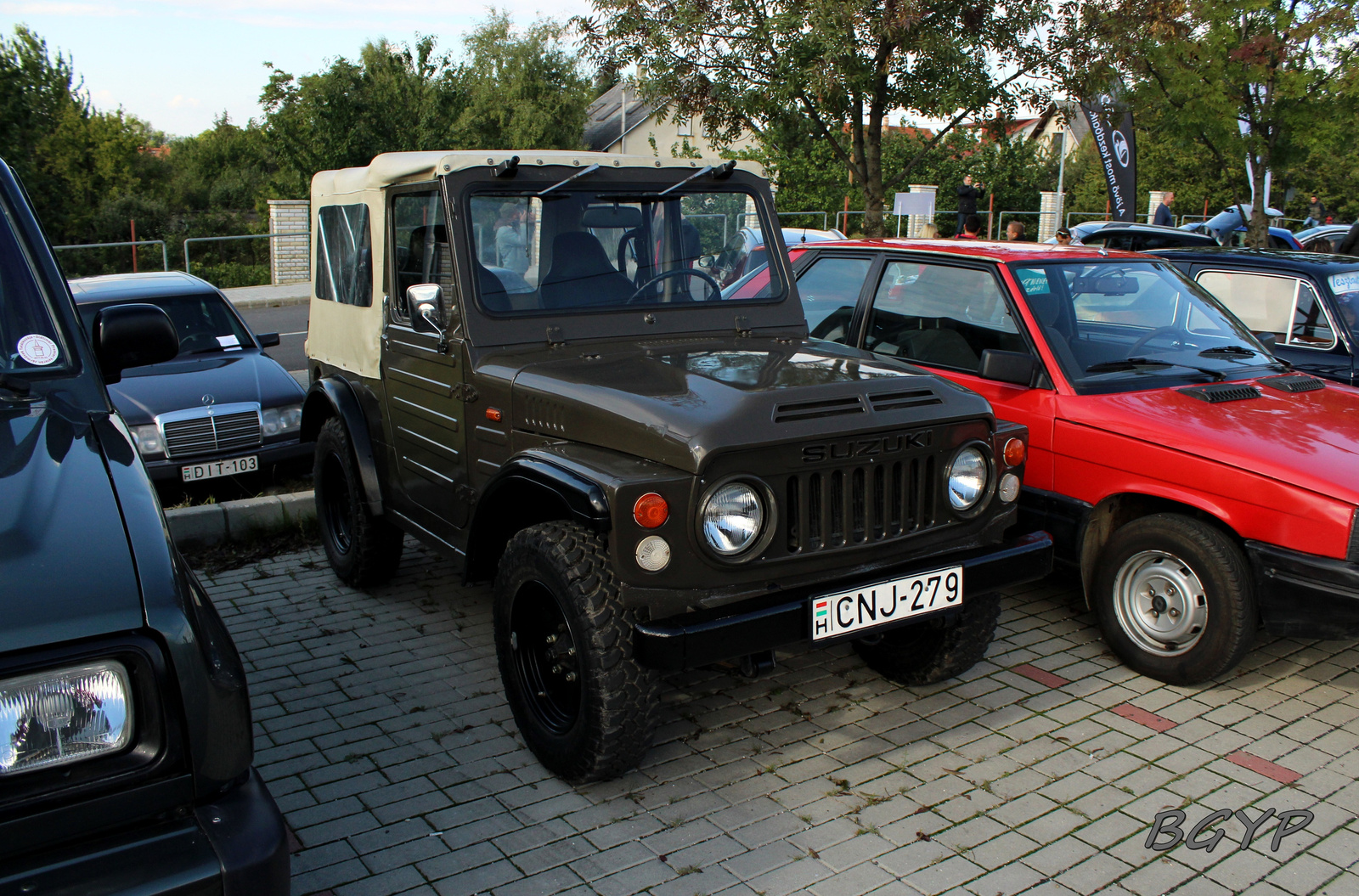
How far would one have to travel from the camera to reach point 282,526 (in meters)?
6.42

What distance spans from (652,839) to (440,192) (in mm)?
2605

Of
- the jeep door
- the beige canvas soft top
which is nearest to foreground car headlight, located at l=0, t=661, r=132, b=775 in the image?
the jeep door

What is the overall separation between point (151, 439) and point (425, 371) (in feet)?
10.8

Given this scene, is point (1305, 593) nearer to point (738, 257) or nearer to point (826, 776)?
point (826, 776)

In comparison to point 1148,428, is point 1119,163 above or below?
above

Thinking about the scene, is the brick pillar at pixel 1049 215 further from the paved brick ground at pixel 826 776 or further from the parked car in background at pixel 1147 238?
the paved brick ground at pixel 826 776

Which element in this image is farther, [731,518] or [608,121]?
[608,121]

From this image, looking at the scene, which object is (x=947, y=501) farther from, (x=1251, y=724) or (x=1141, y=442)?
(x=1251, y=724)

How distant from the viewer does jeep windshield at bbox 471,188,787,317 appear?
4.10m

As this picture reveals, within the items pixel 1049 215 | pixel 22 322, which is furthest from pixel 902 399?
pixel 1049 215

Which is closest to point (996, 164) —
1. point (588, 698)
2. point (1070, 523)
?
point (1070, 523)

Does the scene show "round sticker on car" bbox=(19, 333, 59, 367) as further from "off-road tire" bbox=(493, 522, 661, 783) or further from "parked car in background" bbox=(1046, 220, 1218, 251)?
"parked car in background" bbox=(1046, 220, 1218, 251)

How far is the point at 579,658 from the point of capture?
129 inches

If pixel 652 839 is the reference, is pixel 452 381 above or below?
above
